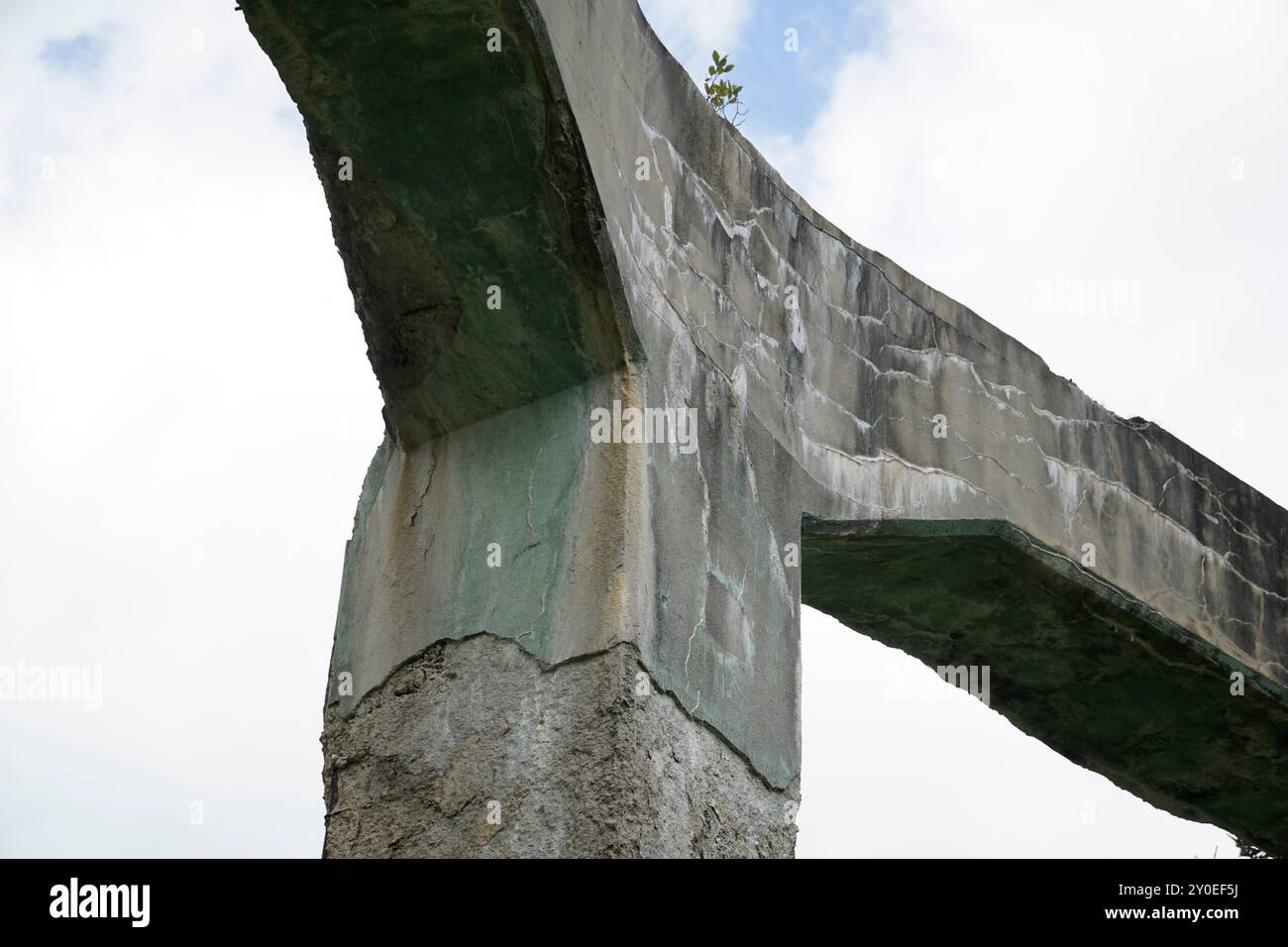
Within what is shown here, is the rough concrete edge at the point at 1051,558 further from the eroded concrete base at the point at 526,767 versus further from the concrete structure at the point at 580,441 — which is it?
the eroded concrete base at the point at 526,767

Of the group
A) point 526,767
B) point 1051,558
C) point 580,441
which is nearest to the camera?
point 526,767

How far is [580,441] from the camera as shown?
3908 mm

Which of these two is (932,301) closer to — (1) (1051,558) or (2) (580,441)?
(1) (1051,558)

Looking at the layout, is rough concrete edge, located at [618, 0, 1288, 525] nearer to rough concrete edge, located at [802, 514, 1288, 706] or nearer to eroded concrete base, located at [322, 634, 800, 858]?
rough concrete edge, located at [802, 514, 1288, 706]

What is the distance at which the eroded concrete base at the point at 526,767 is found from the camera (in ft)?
11.5

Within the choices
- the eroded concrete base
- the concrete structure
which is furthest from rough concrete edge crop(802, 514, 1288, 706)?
the eroded concrete base

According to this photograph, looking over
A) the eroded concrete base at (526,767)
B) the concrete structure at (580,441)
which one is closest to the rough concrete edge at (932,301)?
the concrete structure at (580,441)

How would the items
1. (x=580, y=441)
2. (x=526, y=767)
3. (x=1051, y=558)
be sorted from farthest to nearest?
(x=1051, y=558) → (x=580, y=441) → (x=526, y=767)

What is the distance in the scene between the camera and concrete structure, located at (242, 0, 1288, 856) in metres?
3.60

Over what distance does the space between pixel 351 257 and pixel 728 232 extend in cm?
100

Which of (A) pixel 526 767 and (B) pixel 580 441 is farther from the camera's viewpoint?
(B) pixel 580 441

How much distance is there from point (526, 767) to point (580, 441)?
0.70 meters

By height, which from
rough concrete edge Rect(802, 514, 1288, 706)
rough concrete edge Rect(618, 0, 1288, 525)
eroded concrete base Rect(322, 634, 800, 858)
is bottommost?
eroded concrete base Rect(322, 634, 800, 858)

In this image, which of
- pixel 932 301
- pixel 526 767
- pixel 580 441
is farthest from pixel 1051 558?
pixel 526 767
